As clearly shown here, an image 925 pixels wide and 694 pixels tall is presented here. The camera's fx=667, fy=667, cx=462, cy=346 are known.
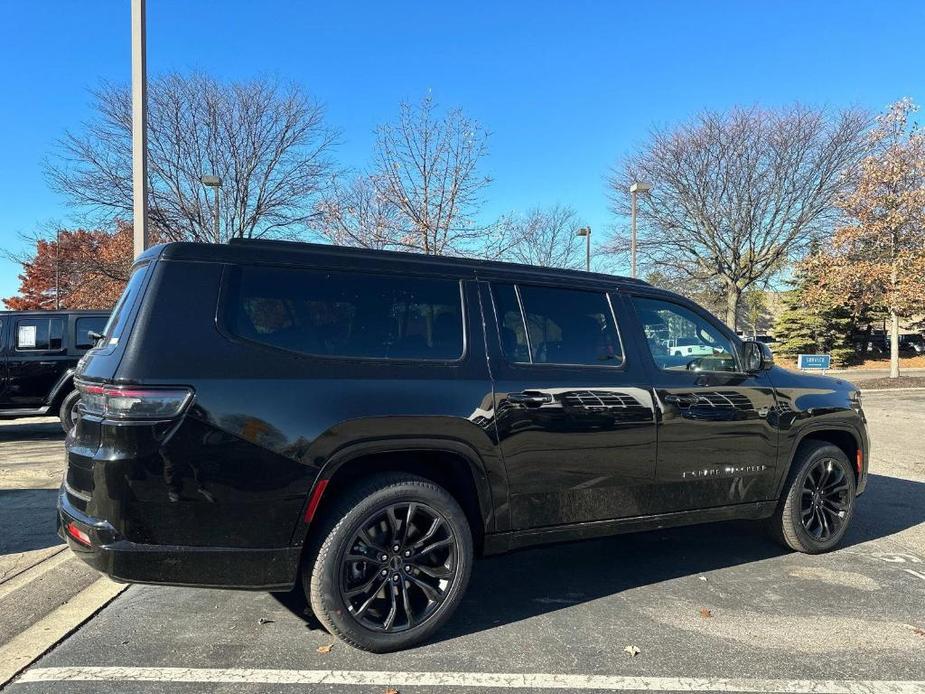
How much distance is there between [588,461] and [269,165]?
54.6ft

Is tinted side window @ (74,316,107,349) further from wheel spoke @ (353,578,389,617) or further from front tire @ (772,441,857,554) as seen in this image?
front tire @ (772,441,857,554)

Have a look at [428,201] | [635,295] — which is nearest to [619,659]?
[635,295]

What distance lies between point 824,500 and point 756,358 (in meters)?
1.32

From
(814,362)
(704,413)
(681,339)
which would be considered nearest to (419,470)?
(704,413)

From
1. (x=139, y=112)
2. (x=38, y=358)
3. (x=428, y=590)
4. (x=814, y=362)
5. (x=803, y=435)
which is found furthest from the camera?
(x=814, y=362)

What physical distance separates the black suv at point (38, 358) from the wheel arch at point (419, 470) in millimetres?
7689

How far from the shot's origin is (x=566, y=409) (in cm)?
357

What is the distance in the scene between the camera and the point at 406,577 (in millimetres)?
3287

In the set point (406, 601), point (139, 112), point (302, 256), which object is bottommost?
point (406, 601)

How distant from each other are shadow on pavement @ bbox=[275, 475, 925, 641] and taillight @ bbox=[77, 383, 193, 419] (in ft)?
4.86

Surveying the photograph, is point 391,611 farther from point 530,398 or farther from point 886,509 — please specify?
point 886,509

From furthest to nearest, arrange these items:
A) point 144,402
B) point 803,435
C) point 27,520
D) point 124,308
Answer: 1. point 27,520
2. point 803,435
3. point 124,308
4. point 144,402

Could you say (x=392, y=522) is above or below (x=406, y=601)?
above

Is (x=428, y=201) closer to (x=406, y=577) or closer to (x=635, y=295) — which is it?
(x=635, y=295)
